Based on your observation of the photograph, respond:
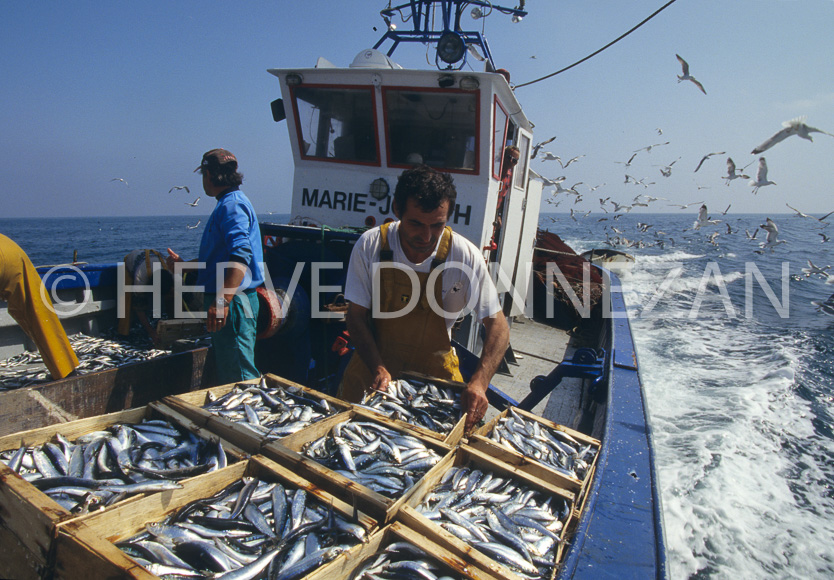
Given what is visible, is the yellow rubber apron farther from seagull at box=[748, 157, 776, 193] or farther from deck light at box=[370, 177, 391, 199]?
seagull at box=[748, 157, 776, 193]

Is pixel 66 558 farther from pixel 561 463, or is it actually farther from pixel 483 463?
pixel 561 463

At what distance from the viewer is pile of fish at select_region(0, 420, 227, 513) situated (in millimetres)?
1951

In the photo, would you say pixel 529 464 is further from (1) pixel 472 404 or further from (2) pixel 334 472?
(2) pixel 334 472

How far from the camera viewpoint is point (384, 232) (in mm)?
3539

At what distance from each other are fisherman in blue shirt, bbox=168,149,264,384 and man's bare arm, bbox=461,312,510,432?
216 centimetres

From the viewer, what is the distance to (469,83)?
5195 mm

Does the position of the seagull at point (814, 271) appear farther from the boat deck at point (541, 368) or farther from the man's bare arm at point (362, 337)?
the man's bare arm at point (362, 337)

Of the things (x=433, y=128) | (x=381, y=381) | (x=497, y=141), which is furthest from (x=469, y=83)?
(x=381, y=381)

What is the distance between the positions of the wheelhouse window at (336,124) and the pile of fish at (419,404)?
12.3 feet

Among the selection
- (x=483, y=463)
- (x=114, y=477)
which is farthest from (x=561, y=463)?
(x=114, y=477)

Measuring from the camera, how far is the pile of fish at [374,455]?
7.20ft

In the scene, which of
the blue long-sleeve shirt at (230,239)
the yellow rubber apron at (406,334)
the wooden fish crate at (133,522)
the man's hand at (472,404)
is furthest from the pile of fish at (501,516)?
the blue long-sleeve shirt at (230,239)

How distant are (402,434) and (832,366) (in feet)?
43.7

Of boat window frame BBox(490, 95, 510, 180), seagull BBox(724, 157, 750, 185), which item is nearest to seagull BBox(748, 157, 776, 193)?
seagull BBox(724, 157, 750, 185)
